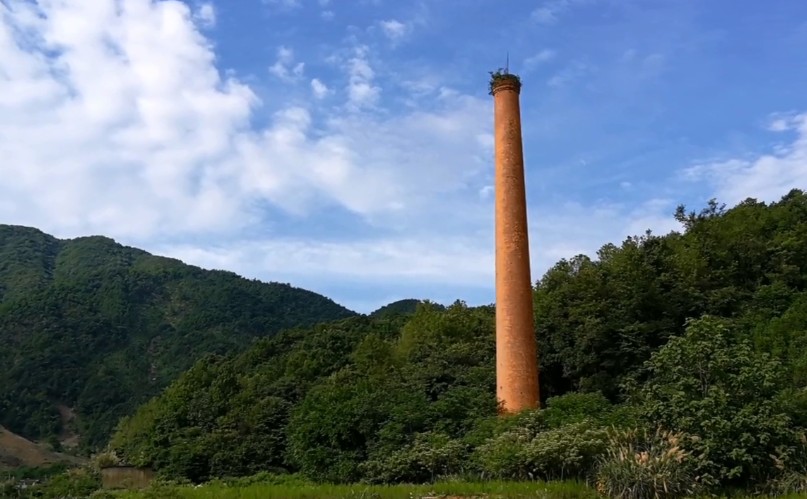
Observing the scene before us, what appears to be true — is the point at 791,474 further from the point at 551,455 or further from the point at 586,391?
the point at 586,391

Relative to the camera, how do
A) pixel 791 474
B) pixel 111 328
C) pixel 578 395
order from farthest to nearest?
pixel 111 328 < pixel 578 395 < pixel 791 474

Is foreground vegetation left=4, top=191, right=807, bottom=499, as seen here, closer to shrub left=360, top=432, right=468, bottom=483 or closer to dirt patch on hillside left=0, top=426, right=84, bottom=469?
shrub left=360, top=432, right=468, bottom=483

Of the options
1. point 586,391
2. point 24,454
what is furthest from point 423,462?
point 24,454

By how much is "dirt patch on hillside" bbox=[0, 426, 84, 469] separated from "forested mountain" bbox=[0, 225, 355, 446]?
4144 millimetres

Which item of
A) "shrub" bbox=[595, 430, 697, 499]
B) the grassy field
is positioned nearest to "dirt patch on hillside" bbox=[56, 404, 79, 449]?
the grassy field

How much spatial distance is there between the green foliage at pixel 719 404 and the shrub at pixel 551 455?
1399 millimetres

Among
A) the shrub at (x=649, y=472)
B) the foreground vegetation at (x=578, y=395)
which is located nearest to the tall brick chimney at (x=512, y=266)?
the foreground vegetation at (x=578, y=395)

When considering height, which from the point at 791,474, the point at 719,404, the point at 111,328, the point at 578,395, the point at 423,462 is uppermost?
the point at 111,328

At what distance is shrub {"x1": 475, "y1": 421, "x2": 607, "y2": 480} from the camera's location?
1567 centimetres

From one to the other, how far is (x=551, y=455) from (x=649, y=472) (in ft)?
8.82

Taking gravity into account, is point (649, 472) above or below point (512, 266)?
below

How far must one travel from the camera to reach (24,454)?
203 feet

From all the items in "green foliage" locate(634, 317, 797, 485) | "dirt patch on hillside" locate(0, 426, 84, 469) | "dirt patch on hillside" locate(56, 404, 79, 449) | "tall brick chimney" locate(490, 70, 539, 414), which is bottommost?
"dirt patch on hillside" locate(0, 426, 84, 469)

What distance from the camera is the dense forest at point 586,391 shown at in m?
14.7
